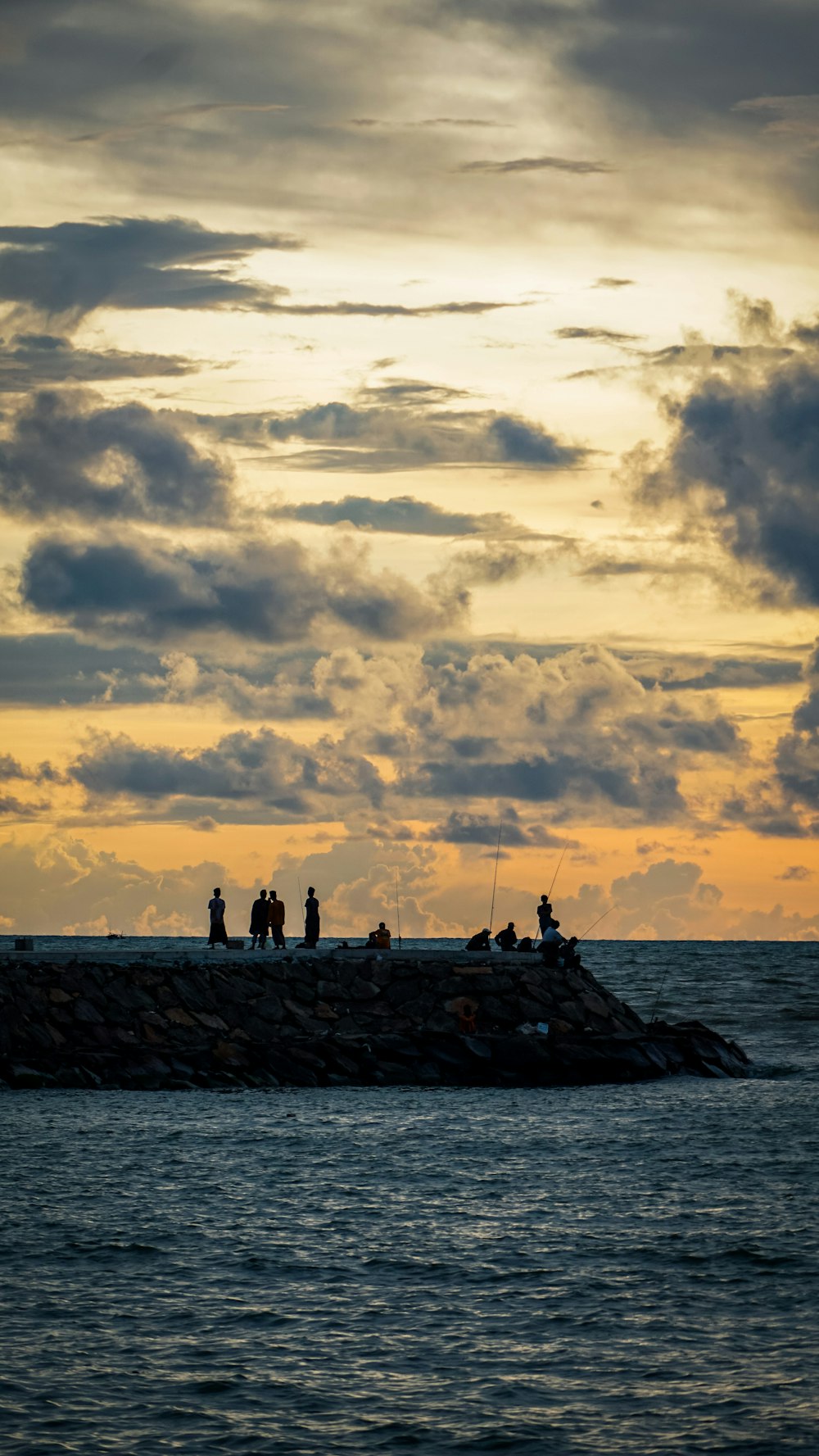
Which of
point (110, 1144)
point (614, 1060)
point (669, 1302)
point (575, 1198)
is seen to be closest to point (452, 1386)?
point (669, 1302)

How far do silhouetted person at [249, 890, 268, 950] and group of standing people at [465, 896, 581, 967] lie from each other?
17.3 ft

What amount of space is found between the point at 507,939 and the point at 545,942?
1.77 meters

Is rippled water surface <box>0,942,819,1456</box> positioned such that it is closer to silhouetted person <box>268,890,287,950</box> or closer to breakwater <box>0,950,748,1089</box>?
breakwater <box>0,950,748,1089</box>

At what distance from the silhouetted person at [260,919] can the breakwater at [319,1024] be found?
123cm

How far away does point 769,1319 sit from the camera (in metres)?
17.3

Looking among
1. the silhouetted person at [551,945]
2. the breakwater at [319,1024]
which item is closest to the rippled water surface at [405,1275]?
the breakwater at [319,1024]

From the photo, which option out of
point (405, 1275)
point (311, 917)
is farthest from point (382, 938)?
point (405, 1275)

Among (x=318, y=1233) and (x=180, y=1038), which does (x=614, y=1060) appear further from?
(x=318, y=1233)

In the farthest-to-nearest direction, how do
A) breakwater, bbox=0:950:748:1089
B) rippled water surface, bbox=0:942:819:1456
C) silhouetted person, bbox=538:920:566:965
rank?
silhouetted person, bbox=538:920:566:965 → breakwater, bbox=0:950:748:1089 → rippled water surface, bbox=0:942:819:1456

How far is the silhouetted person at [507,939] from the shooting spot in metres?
43.1

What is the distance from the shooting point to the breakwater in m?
35.8

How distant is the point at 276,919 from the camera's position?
42094 millimetres

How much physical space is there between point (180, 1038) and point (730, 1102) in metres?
12.2

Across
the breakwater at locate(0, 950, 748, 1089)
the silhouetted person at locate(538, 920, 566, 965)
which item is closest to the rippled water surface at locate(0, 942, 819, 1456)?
the breakwater at locate(0, 950, 748, 1089)
